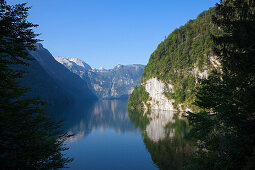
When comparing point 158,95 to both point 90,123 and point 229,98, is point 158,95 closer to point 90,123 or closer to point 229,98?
point 90,123

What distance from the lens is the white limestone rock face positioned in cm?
12116

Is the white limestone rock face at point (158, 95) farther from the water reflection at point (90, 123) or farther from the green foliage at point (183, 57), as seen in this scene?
the water reflection at point (90, 123)

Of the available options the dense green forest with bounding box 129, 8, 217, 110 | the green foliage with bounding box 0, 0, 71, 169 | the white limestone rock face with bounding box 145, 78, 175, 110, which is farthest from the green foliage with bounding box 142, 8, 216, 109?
the green foliage with bounding box 0, 0, 71, 169

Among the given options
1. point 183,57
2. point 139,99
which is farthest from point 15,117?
point 139,99

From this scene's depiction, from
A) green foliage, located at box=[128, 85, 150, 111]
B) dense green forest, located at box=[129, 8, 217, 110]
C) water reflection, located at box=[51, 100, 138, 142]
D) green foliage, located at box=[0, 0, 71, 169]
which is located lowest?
water reflection, located at box=[51, 100, 138, 142]

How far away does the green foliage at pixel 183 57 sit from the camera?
332 ft

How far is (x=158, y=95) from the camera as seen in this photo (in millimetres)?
130250

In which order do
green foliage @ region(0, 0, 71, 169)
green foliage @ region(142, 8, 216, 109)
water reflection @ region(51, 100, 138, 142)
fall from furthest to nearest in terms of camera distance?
1. green foliage @ region(142, 8, 216, 109)
2. water reflection @ region(51, 100, 138, 142)
3. green foliage @ region(0, 0, 71, 169)

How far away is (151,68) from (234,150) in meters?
149

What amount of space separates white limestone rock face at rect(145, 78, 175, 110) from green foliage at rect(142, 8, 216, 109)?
397 cm

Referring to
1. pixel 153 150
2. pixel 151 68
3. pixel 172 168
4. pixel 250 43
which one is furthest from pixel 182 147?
pixel 151 68

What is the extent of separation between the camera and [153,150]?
42.4m

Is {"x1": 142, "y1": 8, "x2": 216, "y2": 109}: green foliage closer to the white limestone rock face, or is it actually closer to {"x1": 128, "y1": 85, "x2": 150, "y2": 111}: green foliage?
the white limestone rock face

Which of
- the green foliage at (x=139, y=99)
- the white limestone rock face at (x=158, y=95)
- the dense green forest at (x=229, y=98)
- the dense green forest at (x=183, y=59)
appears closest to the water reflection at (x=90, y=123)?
the dense green forest at (x=229, y=98)
